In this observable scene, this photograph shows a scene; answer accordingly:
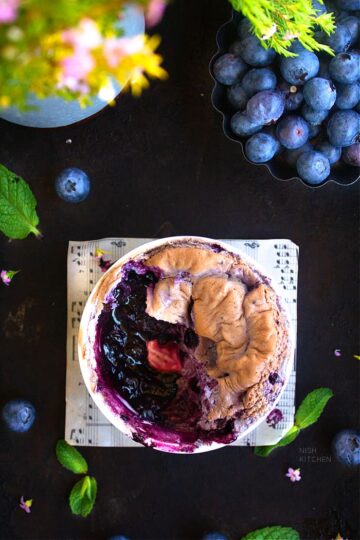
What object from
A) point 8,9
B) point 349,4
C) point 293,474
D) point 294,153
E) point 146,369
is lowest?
point 293,474

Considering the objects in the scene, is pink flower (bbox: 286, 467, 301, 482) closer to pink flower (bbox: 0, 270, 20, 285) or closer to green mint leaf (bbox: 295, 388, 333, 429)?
green mint leaf (bbox: 295, 388, 333, 429)

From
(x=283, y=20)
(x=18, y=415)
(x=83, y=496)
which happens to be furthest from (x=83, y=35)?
(x=83, y=496)

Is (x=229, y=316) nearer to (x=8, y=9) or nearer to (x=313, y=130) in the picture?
(x=313, y=130)

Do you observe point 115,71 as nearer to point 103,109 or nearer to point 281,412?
point 103,109

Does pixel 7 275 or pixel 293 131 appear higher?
pixel 293 131

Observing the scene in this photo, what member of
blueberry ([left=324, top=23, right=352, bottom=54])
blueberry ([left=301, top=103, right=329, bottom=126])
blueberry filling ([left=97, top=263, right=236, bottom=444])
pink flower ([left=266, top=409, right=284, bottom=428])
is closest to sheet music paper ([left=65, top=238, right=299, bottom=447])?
pink flower ([left=266, top=409, right=284, bottom=428])

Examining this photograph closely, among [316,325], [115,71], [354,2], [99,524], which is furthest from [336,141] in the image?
[99,524]
